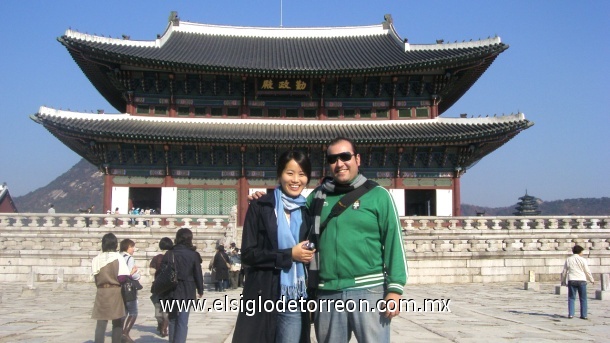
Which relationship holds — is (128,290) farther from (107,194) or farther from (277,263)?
(107,194)

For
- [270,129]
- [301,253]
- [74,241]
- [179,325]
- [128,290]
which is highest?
[270,129]

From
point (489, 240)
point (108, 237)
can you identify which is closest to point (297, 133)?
point (489, 240)

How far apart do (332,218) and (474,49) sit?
23.0m

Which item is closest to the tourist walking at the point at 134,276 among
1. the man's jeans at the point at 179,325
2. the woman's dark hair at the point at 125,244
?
the woman's dark hair at the point at 125,244

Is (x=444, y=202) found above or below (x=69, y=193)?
below

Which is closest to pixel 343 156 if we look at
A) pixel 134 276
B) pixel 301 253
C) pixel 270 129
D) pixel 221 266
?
pixel 301 253

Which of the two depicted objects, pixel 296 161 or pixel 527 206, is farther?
pixel 527 206

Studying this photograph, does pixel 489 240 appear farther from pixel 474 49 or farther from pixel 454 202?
pixel 474 49

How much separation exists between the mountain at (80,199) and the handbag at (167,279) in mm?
119701

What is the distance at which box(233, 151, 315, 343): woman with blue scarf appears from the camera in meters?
4.09

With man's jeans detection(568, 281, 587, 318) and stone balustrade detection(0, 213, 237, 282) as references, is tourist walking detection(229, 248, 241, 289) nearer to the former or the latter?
stone balustrade detection(0, 213, 237, 282)

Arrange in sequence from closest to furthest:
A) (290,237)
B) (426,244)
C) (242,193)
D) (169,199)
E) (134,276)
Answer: (290,237) → (134,276) → (426,244) → (169,199) → (242,193)

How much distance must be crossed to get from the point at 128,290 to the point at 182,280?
3.35 feet

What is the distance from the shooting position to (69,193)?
145 m
